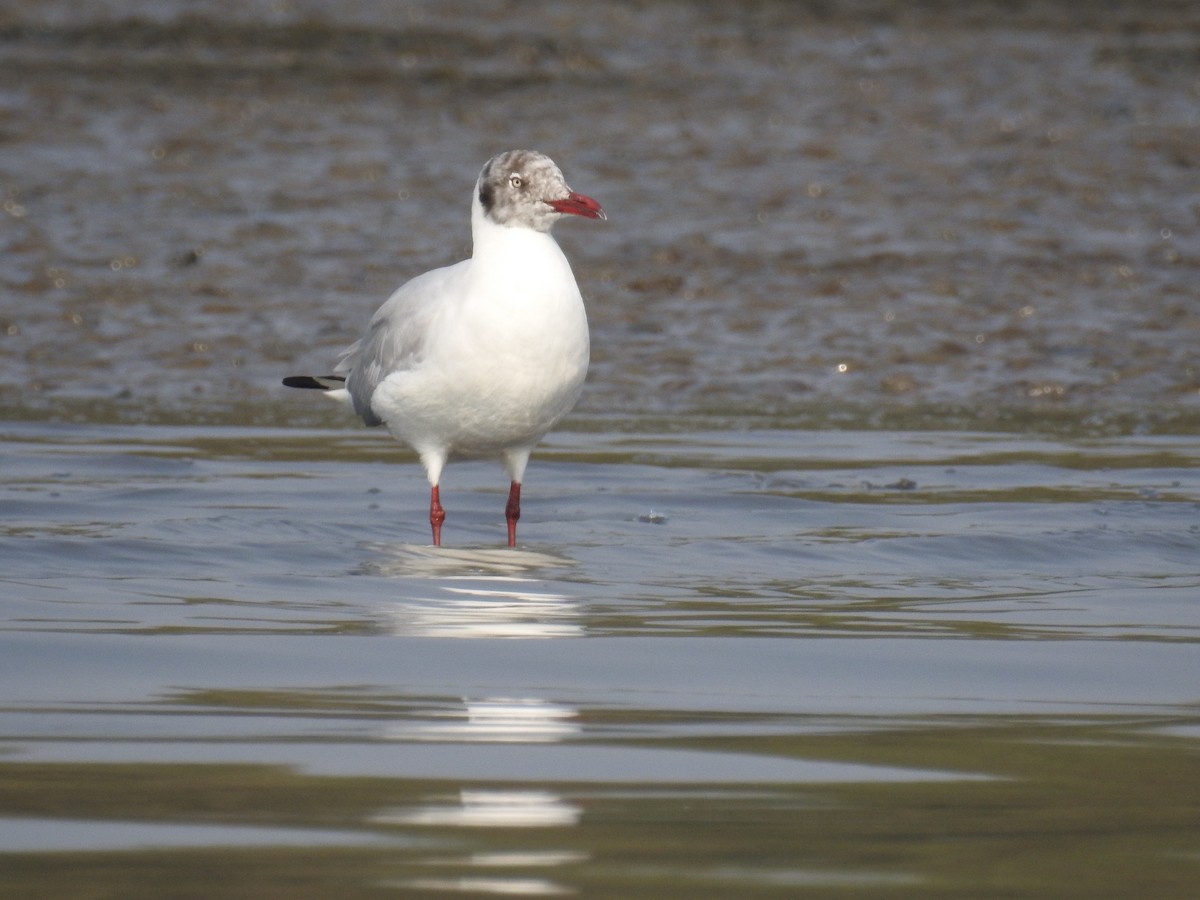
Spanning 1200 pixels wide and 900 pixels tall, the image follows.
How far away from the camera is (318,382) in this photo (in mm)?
8633

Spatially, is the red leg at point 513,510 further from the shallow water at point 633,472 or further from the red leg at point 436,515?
the red leg at point 436,515

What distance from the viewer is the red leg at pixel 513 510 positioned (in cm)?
744

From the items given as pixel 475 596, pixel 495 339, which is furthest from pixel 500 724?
pixel 495 339

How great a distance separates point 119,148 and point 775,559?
377 inches

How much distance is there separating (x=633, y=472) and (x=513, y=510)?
1.10 meters

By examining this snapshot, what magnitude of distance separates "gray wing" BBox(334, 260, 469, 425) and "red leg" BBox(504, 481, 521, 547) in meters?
0.58

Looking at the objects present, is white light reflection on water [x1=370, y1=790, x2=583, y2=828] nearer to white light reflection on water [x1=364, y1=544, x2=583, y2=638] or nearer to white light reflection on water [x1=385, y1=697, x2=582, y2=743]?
white light reflection on water [x1=385, y1=697, x2=582, y2=743]

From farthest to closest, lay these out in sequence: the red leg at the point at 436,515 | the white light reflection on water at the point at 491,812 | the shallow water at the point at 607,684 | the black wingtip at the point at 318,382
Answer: the black wingtip at the point at 318,382, the red leg at the point at 436,515, the white light reflection on water at the point at 491,812, the shallow water at the point at 607,684

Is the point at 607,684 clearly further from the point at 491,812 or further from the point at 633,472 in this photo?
the point at 633,472

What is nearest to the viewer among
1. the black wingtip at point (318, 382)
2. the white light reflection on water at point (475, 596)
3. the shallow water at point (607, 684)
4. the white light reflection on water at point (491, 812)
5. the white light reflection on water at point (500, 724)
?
the shallow water at point (607, 684)

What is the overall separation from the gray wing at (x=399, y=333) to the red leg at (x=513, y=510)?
582 mm

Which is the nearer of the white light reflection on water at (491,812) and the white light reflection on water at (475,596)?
the white light reflection on water at (491,812)

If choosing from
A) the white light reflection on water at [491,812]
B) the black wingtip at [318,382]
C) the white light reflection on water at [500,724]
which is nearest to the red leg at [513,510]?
the black wingtip at [318,382]

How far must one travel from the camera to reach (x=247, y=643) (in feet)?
16.6
